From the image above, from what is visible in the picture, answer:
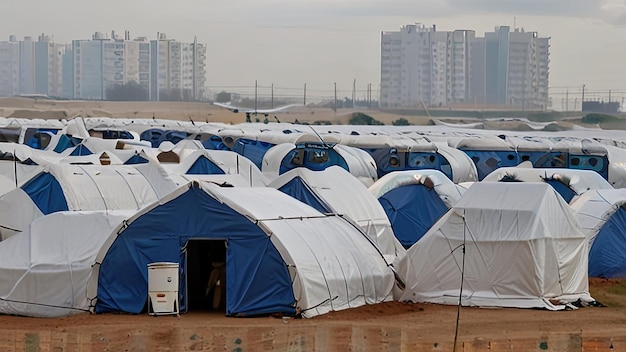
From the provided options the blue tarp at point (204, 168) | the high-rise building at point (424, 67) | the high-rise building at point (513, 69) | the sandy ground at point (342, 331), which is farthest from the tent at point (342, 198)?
the high-rise building at point (424, 67)

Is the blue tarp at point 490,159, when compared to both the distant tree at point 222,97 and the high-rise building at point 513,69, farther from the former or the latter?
the distant tree at point 222,97

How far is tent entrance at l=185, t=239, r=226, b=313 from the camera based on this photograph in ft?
60.1

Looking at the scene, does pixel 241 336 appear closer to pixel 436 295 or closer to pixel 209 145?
pixel 436 295

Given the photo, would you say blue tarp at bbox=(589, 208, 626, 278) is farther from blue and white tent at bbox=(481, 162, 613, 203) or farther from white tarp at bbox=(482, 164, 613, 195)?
white tarp at bbox=(482, 164, 613, 195)

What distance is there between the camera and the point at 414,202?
26.5 meters

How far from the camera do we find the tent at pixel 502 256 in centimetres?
1897

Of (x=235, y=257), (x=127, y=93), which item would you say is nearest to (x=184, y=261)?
(x=235, y=257)

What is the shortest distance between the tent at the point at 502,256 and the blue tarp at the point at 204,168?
11484mm

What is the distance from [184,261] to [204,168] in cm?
1293

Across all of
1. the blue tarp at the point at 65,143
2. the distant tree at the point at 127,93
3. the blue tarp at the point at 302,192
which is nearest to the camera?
the blue tarp at the point at 302,192

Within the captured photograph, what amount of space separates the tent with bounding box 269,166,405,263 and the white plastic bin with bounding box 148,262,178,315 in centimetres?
529

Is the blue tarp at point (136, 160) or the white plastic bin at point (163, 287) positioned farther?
the blue tarp at point (136, 160)

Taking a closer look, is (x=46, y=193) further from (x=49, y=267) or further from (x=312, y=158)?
(x=312, y=158)

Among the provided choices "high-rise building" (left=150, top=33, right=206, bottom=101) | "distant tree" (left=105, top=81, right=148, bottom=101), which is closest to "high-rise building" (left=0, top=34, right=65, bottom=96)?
"high-rise building" (left=150, top=33, right=206, bottom=101)
